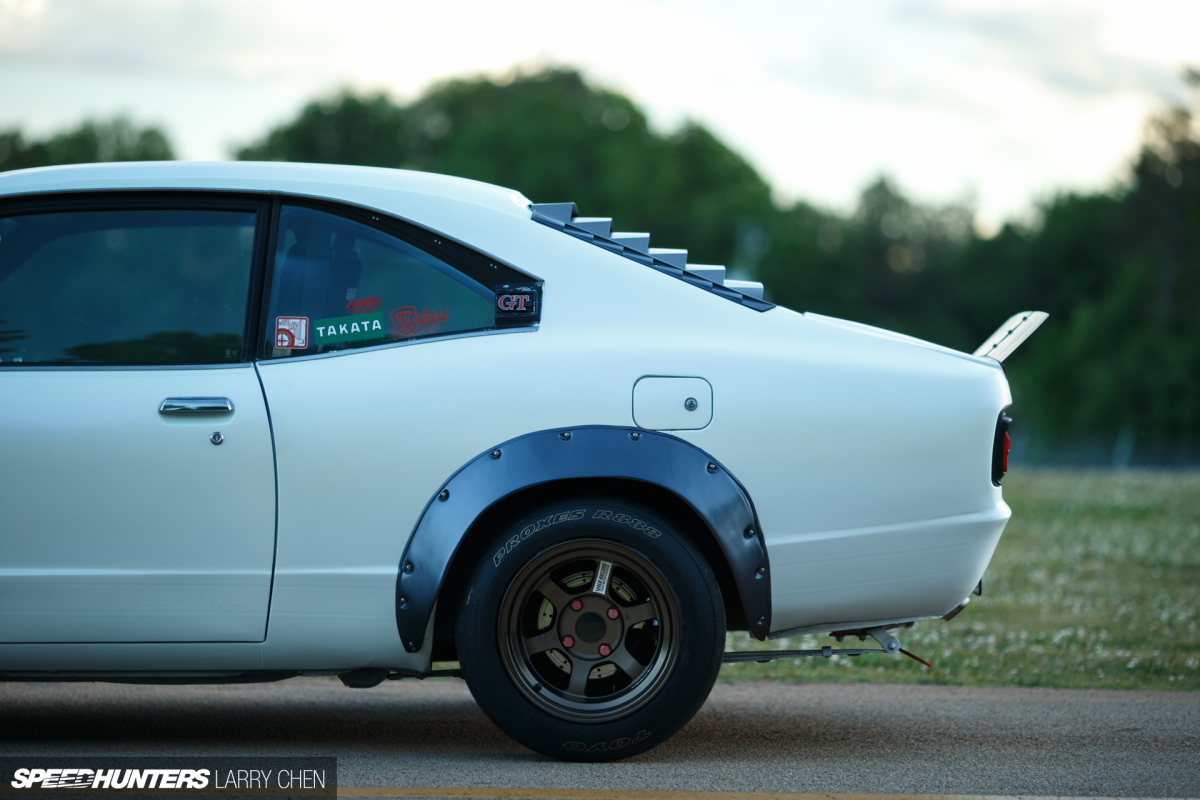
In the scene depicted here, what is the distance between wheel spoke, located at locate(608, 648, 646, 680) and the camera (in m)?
3.58

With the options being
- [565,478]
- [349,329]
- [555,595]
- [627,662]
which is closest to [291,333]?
[349,329]

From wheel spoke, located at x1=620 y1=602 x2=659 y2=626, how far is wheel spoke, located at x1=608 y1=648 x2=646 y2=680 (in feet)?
0.31

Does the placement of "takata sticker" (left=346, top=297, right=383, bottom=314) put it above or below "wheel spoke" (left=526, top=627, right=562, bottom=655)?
above

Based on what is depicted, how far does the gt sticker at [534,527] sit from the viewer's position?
3.49 m

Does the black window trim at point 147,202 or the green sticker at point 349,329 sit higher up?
the black window trim at point 147,202

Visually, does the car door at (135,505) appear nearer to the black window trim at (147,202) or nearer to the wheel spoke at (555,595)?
the black window trim at (147,202)

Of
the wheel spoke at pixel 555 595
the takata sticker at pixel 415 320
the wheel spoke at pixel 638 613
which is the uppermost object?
the takata sticker at pixel 415 320

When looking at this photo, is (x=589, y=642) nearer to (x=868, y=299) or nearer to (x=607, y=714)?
(x=607, y=714)

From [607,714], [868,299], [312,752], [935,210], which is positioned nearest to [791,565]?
[607,714]

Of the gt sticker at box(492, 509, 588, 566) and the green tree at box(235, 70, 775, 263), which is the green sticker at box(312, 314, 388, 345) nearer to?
the gt sticker at box(492, 509, 588, 566)

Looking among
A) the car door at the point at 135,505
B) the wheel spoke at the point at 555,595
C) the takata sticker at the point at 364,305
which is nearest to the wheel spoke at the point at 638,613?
the wheel spoke at the point at 555,595

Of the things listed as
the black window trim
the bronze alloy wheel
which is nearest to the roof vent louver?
the bronze alloy wheel

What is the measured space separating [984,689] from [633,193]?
187 feet

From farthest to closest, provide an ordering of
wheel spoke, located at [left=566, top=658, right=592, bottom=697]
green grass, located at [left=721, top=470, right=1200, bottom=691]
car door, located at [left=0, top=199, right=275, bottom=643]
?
green grass, located at [left=721, top=470, right=1200, bottom=691], wheel spoke, located at [left=566, top=658, right=592, bottom=697], car door, located at [left=0, top=199, right=275, bottom=643]
